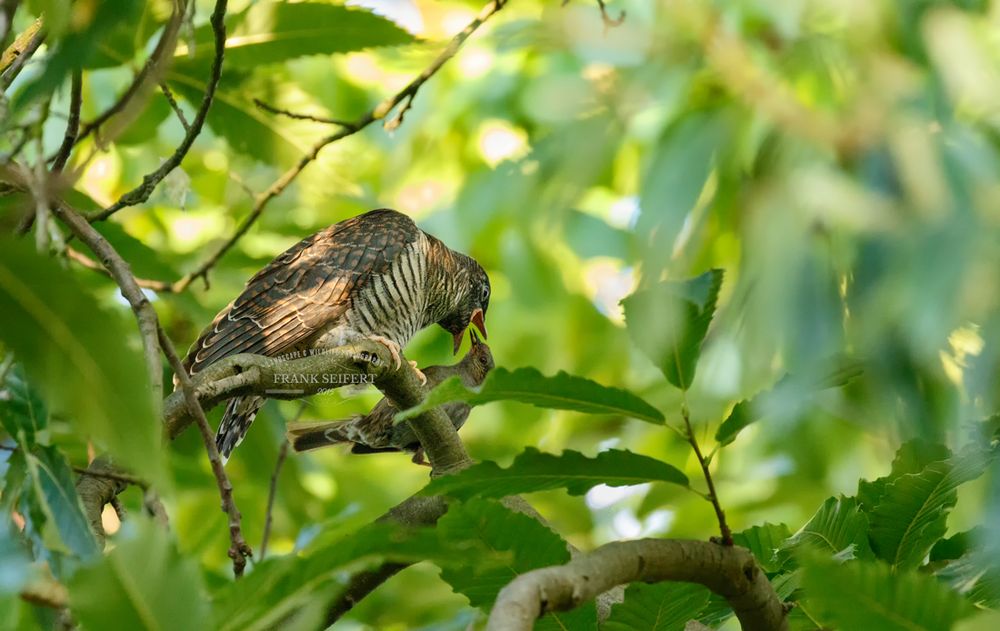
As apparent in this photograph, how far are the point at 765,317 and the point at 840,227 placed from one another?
0.62 feet

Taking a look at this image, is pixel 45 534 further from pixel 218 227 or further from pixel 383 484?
pixel 218 227

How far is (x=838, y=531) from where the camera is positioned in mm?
2094

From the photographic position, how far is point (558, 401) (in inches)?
68.1

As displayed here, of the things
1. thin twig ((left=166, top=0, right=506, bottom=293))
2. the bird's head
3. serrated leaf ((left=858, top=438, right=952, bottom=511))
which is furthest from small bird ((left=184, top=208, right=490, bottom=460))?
serrated leaf ((left=858, top=438, right=952, bottom=511))

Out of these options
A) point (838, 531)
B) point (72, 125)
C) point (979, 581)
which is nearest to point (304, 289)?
point (72, 125)

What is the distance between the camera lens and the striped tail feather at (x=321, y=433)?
13.2ft

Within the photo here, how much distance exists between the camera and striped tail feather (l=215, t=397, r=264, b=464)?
3.68 m

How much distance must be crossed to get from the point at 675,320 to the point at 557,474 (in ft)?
1.03

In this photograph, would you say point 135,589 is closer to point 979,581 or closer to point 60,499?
point 60,499

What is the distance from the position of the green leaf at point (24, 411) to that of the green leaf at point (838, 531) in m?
1.35

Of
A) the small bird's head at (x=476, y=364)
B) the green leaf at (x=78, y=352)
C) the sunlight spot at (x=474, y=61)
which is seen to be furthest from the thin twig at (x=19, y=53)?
the sunlight spot at (x=474, y=61)

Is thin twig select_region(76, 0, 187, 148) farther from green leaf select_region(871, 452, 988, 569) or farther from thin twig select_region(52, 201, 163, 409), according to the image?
green leaf select_region(871, 452, 988, 569)

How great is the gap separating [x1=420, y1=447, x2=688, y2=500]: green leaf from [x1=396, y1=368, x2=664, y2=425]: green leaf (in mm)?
74

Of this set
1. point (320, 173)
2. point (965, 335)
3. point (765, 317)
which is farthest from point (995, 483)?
point (320, 173)
